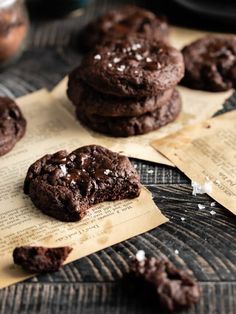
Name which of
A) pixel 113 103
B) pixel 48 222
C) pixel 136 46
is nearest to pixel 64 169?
pixel 48 222

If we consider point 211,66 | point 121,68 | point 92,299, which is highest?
point 121,68

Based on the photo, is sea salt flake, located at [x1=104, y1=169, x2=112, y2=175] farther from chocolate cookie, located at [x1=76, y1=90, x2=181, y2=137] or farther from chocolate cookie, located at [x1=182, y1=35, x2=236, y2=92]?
chocolate cookie, located at [x1=182, y1=35, x2=236, y2=92]

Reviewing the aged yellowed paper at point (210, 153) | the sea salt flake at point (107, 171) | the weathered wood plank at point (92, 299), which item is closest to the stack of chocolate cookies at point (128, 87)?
the aged yellowed paper at point (210, 153)

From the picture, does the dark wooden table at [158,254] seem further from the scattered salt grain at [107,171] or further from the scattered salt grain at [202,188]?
the scattered salt grain at [107,171]

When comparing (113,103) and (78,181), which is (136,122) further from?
(78,181)

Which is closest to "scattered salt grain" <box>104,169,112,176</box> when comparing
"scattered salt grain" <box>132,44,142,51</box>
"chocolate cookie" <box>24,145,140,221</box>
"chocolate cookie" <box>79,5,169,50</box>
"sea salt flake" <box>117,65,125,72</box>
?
"chocolate cookie" <box>24,145,140,221</box>
